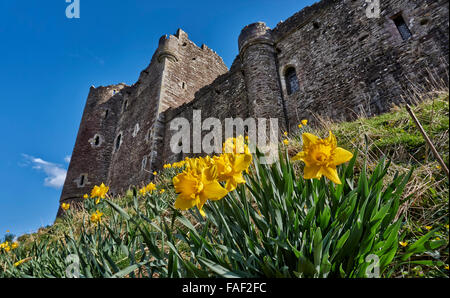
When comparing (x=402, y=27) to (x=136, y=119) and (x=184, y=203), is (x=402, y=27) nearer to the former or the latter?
(x=184, y=203)

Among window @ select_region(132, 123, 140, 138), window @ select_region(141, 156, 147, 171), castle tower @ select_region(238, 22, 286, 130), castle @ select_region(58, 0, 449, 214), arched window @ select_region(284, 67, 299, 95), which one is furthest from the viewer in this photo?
window @ select_region(132, 123, 140, 138)

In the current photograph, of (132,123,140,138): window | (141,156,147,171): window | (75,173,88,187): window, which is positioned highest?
(132,123,140,138): window

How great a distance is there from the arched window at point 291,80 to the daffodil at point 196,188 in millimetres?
6972

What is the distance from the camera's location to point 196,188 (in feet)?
2.56

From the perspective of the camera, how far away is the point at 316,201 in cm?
105

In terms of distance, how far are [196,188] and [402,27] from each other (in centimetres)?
715

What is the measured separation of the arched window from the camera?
7223 millimetres

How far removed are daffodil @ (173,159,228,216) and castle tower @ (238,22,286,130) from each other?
599cm

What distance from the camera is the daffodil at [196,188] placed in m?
0.77

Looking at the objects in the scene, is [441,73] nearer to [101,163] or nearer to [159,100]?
[159,100]

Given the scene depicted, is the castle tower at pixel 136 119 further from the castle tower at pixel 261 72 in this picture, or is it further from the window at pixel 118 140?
the castle tower at pixel 261 72

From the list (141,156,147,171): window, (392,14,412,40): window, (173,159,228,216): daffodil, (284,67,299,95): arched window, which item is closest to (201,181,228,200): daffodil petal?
(173,159,228,216): daffodil

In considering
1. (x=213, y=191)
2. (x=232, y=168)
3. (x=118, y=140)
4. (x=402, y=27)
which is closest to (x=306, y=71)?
(x=402, y=27)

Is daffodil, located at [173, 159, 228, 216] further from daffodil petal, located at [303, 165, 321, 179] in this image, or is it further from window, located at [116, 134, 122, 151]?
window, located at [116, 134, 122, 151]
